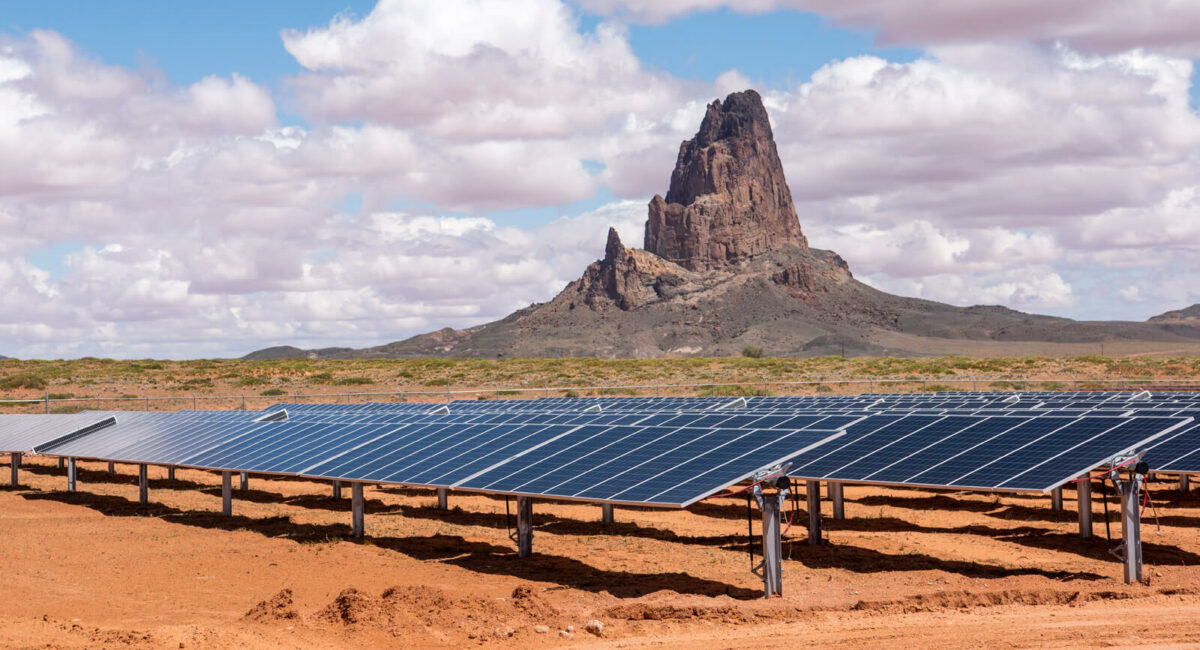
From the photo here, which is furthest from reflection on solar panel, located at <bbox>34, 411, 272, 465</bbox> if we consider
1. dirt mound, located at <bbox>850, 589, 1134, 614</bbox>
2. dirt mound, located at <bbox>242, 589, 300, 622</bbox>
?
dirt mound, located at <bbox>850, 589, 1134, 614</bbox>

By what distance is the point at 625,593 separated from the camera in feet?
49.6

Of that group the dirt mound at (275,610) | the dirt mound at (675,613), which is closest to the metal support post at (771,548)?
the dirt mound at (675,613)

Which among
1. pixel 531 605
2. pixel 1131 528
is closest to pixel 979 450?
pixel 1131 528

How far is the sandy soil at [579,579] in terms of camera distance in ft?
42.2

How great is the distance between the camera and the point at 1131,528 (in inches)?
594

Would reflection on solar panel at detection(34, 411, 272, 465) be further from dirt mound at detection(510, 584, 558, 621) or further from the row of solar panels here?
dirt mound at detection(510, 584, 558, 621)

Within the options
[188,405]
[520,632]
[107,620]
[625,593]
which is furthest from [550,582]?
[188,405]

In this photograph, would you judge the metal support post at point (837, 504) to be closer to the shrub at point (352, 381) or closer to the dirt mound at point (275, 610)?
the dirt mound at point (275, 610)

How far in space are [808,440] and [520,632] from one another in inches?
191

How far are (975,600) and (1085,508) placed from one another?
607 centimetres

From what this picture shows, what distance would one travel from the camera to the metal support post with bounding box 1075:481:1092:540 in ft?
61.9

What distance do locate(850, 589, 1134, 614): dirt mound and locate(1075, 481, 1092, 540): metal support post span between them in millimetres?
4751

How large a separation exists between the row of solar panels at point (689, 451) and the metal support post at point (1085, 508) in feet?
4.75

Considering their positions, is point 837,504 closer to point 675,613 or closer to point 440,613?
point 675,613
